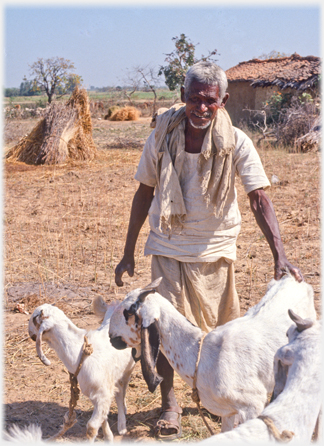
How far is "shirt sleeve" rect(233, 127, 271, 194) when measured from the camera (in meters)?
3.12

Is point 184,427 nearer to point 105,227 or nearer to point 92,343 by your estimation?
point 92,343

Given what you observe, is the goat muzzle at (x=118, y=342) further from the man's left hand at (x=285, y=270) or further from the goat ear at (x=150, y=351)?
the man's left hand at (x=285, y=270)

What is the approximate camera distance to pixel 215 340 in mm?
2547

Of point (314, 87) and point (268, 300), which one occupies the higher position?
point (314, 87)

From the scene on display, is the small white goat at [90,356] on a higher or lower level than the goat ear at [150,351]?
lower

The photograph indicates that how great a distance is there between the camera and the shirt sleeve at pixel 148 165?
3.31 metres

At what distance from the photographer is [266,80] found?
1861cm

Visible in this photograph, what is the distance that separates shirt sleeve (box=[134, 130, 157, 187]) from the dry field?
→ 1.68m

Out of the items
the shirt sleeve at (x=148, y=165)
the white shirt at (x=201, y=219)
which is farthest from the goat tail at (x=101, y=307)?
the shirt sleeve at (x=148, y=165)

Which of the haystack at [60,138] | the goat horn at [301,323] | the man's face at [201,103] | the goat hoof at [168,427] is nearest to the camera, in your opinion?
the goat horn at [301,323]

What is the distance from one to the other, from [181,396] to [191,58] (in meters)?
19.1

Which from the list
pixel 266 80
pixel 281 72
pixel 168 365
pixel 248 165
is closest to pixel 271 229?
pixel 248 165

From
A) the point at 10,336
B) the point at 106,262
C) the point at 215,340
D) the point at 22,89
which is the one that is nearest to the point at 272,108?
the point at 106,262

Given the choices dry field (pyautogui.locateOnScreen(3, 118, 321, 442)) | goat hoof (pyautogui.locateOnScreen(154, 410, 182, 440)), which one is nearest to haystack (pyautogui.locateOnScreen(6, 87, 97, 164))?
dry field (pyautogui.locateOnScreen(3, 118, 321, 442))
